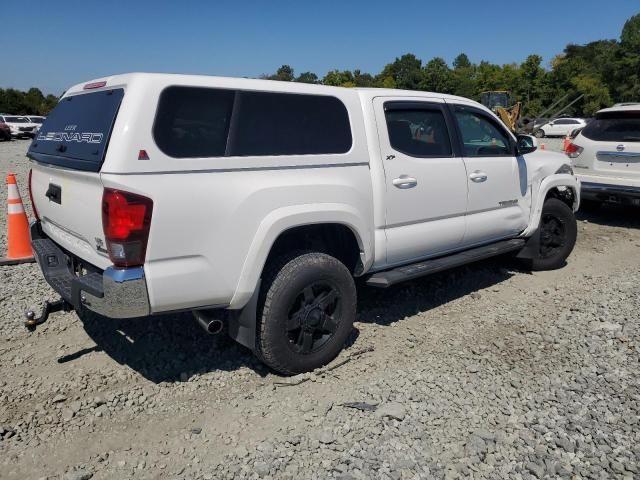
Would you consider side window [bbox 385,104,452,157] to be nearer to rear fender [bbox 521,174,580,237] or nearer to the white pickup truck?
the white pickup truck

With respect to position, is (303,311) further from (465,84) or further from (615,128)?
(465,84)

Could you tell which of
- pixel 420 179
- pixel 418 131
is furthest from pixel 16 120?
pixel 420 179

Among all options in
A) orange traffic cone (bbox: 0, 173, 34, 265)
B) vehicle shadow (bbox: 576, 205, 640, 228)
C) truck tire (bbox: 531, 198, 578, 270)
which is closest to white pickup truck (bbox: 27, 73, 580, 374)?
truck tire (bbox: 531, 198, 578, 270)

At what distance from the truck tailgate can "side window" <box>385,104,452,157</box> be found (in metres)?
2.18

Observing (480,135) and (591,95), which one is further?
(591,95)

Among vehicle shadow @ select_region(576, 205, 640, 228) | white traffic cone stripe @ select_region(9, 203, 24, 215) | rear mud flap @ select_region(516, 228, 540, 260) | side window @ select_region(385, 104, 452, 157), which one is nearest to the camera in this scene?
side window @ select_region(385, 104, 452, 157)

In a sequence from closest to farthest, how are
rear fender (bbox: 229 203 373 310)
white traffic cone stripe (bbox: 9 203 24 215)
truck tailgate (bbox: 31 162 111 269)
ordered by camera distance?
truck tailgate (bbox: 31 162 111 269)
rear fender (bbox: 229 203 373 310)
white traffic cone stripe (bbox: 9 203 24 215)

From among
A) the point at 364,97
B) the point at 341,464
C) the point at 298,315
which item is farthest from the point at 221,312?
the point at 364,97

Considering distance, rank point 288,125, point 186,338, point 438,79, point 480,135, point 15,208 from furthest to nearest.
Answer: point 438,79, point 15,208, point 480,135, point 186,338, point 288,125

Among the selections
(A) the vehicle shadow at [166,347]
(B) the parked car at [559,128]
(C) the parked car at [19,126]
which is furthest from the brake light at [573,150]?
(C) the parked car at [19,126]

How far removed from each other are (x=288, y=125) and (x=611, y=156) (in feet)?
19.6

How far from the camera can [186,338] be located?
403 centimetres

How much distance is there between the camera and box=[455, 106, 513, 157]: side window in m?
4.67

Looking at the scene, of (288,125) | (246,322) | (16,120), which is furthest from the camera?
(16,120)
